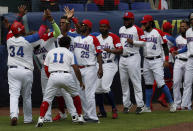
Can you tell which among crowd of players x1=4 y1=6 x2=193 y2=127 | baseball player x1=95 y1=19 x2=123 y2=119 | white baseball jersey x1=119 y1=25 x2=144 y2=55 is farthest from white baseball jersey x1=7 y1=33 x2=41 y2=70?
white baseball jersey x1=119 y1=25 x2=144 y2=55

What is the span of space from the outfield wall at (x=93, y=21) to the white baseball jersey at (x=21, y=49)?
3672 mm

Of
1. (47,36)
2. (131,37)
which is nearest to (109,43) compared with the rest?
(131,37)

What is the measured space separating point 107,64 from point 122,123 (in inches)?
69.3

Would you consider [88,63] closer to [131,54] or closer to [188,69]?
[131,54]

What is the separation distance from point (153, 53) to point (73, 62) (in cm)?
333

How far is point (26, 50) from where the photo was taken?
33.8ft

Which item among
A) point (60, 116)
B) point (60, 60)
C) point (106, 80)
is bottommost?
point (60, 116)

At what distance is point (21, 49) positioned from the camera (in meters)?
10.2

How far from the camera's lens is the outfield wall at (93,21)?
13961mm

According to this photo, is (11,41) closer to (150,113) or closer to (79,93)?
(79,93)

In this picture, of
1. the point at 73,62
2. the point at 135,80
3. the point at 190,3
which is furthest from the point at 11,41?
the point at 190,3

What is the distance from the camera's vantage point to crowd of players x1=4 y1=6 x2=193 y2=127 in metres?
9.73

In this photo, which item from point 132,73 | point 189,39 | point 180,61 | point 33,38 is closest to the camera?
point 33,38

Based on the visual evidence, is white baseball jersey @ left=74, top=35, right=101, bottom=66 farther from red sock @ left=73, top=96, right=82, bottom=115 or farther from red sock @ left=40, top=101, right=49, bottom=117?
red sock @ left=40, top=101, right=49, bottom=117
